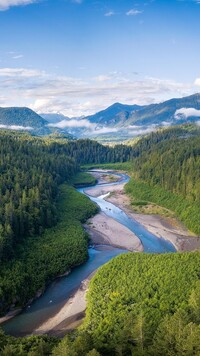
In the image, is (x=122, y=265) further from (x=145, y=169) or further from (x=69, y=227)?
(x=145, y=169)

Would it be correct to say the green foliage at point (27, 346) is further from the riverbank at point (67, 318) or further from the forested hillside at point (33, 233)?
the forested hillside at point (33, 233)

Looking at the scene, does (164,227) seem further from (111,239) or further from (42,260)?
(42,260)

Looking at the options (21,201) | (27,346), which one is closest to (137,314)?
(27,346)

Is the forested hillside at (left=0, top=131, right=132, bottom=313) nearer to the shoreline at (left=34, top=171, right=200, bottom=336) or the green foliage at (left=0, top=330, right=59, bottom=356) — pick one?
the shoreline at (left=34, top=171, right=200, bottom=336)

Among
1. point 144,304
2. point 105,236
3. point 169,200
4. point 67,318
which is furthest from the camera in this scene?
point 169,200

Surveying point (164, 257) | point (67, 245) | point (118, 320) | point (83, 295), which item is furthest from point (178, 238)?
point (118, 320)

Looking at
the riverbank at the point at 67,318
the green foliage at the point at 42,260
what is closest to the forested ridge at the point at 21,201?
the green foliage at the point at 42,260
